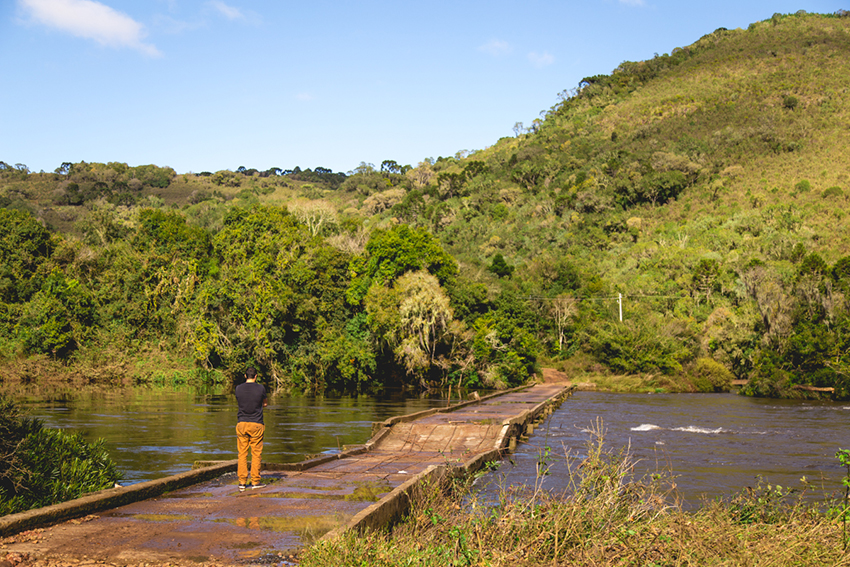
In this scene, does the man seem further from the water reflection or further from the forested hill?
the forested hill

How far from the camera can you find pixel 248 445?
384 inches

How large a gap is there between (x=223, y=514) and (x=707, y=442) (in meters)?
17.1

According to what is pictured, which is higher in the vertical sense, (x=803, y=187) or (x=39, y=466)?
(x=803, y=187)

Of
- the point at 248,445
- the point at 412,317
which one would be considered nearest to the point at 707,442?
the point at 248,445

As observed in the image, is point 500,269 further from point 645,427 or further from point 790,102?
point 790,102

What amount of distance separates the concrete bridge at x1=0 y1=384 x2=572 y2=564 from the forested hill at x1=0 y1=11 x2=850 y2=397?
3119 cm

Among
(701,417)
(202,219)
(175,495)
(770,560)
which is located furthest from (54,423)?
(202,219)

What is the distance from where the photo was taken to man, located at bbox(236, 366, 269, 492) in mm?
9656

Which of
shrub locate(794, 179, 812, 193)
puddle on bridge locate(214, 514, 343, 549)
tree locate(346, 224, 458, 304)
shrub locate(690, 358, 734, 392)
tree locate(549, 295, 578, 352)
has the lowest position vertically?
shrub locate(690, 358, 734, 392)

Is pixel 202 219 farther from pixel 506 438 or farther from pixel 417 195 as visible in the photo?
pixel 506 438

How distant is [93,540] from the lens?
6602mm

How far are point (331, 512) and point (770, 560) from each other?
4637 mm

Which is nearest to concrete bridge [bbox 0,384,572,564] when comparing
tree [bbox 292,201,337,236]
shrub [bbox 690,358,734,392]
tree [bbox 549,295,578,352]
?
shrub [bbox 690,358,734,392]

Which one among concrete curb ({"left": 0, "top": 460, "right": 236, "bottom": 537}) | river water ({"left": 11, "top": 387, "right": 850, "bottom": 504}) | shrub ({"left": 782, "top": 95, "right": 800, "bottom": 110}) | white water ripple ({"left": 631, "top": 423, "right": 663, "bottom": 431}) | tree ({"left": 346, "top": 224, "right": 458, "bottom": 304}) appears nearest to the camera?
concrete curb ({"left": 0, "top": 460, "right": 236, "bottom": 537})
